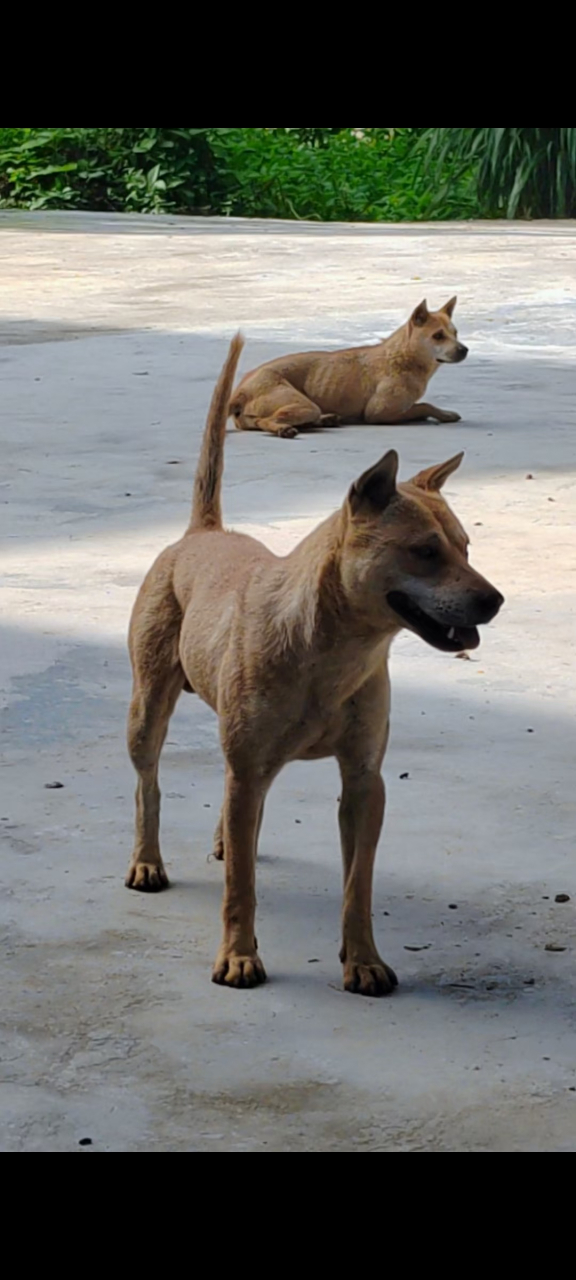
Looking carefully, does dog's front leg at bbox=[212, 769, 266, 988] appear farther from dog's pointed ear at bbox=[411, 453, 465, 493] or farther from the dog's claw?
dog's pointed ear at bbox=[411, 453, 465, 493]

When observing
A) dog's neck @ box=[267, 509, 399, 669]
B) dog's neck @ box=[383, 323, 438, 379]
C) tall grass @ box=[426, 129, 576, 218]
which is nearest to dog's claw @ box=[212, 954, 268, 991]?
dog's neck @ box=[267, 509, 399, 669]

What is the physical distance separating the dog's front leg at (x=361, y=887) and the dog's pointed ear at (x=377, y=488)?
0.55 metres

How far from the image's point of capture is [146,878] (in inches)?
157

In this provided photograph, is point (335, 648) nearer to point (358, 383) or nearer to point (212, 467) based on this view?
point (212, 467)

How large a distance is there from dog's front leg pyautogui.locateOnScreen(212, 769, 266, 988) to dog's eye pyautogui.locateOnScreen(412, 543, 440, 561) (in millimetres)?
568

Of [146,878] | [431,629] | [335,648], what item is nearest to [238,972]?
[146,878]

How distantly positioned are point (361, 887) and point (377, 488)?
794 millimetres

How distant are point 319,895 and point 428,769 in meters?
0.79

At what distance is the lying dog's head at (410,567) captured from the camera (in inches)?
127

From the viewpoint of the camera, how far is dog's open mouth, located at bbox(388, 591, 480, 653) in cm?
325

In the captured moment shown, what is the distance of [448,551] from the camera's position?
10.7 ft

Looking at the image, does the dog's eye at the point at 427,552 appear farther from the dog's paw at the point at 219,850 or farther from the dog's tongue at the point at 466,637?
the dog's paw at the point at 219,850

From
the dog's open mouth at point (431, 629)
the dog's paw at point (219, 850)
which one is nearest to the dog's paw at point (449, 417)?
the dog's paw at point (219, 850)
